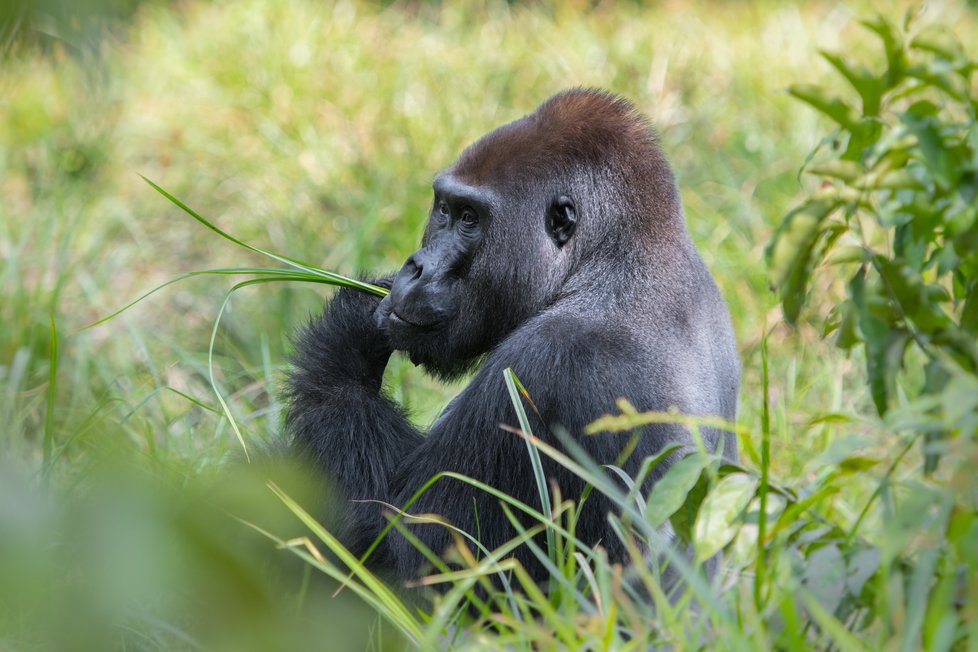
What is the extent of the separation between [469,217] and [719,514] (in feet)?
4.60

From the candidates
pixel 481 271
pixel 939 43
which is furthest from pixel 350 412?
pixel 939 43

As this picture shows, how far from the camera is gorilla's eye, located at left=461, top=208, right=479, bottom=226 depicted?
281 cm

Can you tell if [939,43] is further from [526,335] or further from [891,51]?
[526,335]

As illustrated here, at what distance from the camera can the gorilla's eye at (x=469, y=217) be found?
2.81 meters

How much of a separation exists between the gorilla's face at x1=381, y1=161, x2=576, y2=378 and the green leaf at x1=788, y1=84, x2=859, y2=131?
1192mm

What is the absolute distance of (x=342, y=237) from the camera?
16.8ft

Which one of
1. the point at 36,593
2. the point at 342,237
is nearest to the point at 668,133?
the point at 342,237

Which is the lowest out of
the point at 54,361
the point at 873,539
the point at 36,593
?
the point at 873,539

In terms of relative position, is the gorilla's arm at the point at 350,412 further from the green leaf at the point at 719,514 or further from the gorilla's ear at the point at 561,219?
the green leaf at the point at 719,514

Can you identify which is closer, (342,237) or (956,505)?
(956,505)

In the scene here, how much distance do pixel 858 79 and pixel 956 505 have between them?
0.64m

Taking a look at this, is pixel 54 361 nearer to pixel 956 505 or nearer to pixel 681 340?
pixel 681 340

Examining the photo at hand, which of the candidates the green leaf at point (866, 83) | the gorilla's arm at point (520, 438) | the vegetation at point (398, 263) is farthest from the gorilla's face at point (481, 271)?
the green leaf at point (866, 83)

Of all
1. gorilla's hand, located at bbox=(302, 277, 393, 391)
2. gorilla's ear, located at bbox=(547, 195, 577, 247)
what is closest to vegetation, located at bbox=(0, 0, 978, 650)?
gorilla's hand, located at bbox=(302, 277, 393, 391)
